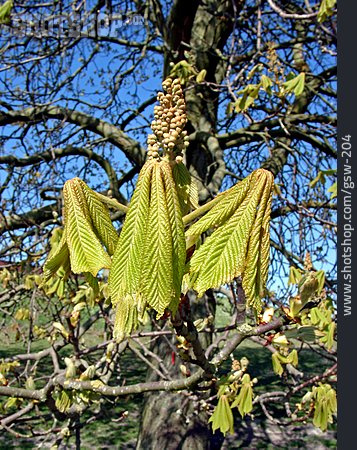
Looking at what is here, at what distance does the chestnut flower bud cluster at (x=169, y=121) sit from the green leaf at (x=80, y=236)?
0.44 ft

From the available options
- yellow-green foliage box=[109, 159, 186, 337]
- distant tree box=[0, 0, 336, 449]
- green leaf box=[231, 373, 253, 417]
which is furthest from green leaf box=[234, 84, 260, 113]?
yellow-green foliage box=[109, 159, 186, 337]

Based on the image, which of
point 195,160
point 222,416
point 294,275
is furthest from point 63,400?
point 195,160

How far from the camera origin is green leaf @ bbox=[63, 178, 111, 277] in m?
0.63

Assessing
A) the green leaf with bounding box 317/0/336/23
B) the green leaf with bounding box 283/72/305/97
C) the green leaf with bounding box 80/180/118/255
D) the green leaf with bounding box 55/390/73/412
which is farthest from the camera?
the green leaf with bounding box 283/72/305/97

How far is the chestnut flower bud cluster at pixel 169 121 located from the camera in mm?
597

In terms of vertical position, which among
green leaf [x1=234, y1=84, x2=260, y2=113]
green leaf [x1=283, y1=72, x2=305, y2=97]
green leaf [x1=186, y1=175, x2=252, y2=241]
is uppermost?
green leaf [x1=283, y1=72, x2=305, y2=97]

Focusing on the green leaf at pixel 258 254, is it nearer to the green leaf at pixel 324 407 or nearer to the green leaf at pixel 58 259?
the green leaf at pixel 58 259

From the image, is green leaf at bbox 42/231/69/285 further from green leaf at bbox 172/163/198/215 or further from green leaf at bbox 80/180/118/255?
green leaf at bbox 172/163/198/215

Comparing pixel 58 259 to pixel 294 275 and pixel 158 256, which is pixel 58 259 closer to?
pixel 158 256

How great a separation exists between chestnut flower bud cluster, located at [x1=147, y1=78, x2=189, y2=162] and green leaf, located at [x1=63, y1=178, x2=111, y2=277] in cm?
13

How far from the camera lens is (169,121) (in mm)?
607
